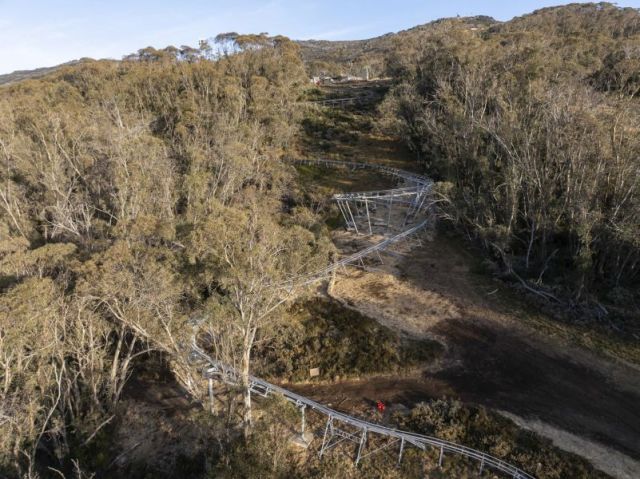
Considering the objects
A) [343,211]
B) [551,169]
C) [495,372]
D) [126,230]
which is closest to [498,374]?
[495,372]

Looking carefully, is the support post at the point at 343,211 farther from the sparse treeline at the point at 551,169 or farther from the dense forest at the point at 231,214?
the sparse treeline at the point at 551,169

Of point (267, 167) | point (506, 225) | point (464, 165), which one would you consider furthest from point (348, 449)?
point (267, 167)

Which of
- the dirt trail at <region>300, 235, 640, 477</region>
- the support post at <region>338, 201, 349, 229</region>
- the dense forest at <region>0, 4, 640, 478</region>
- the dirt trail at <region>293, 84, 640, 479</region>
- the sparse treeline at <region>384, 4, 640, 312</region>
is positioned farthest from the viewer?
the support post at <region>338, 201, 349, 229</region>

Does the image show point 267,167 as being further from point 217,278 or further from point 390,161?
point 217,278

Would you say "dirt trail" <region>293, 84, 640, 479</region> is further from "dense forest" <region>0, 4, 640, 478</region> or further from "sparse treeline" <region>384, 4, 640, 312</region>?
"sparse treeline" <region>384, 4, 640, 312</region>

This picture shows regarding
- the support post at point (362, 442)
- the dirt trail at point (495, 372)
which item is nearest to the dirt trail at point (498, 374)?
the dirt trail at point (495, 372)

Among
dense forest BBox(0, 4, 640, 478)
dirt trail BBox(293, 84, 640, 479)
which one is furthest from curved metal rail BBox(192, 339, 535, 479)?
dirt trail BBox(293, 84, 640, 479)
